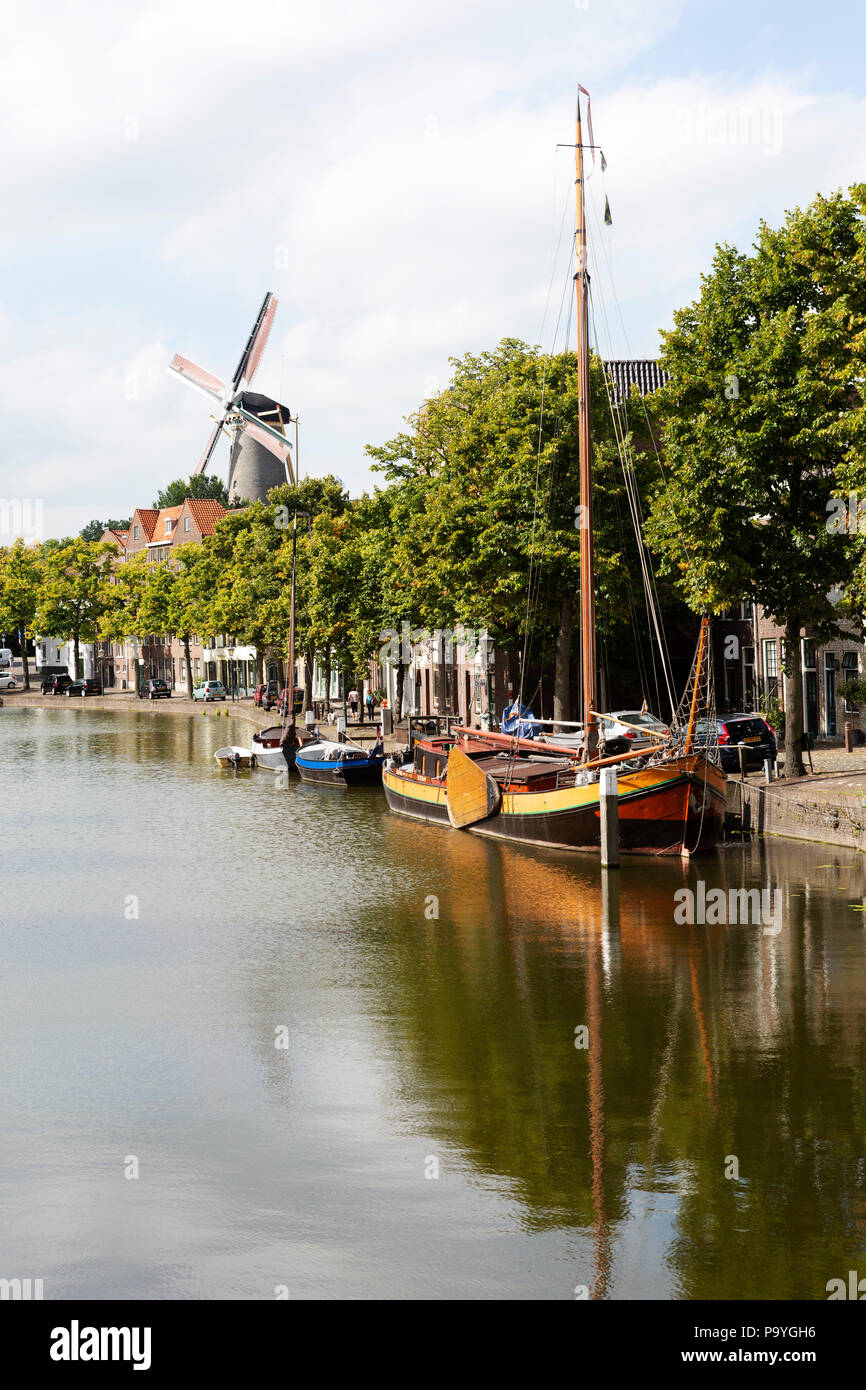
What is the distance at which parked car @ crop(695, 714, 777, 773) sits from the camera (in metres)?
41.1

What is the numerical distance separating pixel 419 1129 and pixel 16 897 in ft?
62.8

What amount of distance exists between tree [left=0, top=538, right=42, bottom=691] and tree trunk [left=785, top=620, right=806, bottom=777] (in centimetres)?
11202

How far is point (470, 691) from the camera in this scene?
236 ft

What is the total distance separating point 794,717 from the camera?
1524 inches

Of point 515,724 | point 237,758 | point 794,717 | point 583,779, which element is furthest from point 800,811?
point 237,758

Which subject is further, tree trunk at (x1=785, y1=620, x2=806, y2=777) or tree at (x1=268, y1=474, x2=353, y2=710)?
tree at (x1=268, y1=474, x2=353, y2=710)

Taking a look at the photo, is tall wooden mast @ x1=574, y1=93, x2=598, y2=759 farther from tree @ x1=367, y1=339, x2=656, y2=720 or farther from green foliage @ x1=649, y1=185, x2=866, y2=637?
tree @ x1=367, y1=339, x2=656, y2=720

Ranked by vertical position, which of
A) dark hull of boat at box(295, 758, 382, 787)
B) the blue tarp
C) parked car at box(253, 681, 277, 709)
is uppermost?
parked car at box(253, 681, 277, 709)

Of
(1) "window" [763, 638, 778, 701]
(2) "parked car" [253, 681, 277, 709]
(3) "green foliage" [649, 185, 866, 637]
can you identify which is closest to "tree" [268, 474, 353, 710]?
(2) "parked car" [253, 681, 277, 709]

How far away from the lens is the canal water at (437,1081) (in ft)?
38.1

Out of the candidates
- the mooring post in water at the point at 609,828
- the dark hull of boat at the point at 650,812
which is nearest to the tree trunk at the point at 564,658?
the dark hull of boat at the point at 650,812

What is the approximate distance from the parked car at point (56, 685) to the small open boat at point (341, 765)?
81.7m

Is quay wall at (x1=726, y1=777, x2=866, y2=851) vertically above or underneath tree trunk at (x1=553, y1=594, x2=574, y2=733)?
underneath
